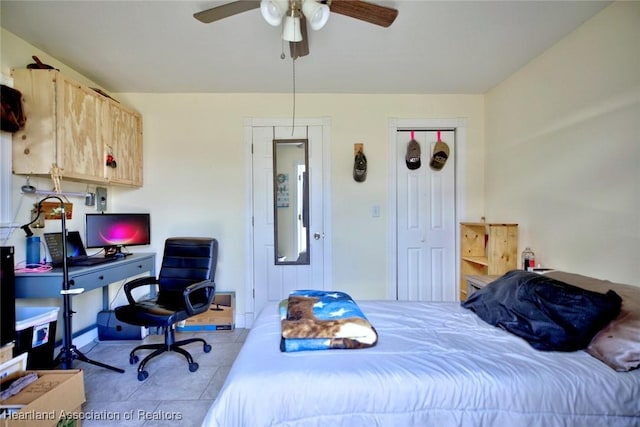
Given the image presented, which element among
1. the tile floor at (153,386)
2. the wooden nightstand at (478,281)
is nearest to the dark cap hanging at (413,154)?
the wooden nightstand at (478,281)

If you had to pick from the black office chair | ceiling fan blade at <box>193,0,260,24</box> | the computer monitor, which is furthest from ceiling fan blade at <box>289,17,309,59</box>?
the computer monitor

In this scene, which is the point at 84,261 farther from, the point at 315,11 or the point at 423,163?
the point at 423,163

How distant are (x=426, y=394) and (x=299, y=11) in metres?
1.90

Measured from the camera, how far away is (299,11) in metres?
1.54

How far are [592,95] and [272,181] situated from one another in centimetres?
267

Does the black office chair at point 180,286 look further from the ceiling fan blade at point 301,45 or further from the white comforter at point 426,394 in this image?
the ceiling fan blade at point 301,45

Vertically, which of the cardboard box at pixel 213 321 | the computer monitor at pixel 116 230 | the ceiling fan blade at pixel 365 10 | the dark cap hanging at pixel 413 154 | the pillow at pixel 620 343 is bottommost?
the cardboard box at pixel 213 321

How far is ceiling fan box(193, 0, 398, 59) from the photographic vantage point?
143 cm

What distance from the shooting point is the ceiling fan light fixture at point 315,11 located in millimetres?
1426

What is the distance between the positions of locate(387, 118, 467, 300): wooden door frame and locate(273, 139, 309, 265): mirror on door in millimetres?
936

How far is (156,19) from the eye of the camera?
188cm

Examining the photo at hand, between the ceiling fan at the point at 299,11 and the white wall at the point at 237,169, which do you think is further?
the white wall at the point at 237,169

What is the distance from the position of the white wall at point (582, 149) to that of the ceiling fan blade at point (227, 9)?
2.17m

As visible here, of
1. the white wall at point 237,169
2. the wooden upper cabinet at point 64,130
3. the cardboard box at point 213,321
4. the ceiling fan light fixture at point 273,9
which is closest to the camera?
the ceiling fan light fixture at point 273,9
